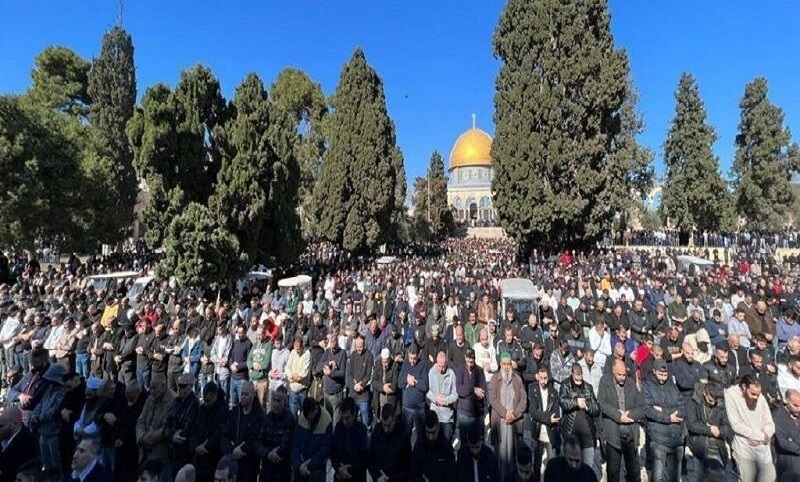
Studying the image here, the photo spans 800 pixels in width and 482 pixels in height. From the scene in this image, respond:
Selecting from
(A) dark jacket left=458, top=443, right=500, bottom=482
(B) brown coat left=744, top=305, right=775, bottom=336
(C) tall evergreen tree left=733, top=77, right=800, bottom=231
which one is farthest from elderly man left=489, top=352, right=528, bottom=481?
(C) tall evergreen tree left=733, top=77, right=800, bottom=231

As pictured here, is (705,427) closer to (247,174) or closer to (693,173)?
(247,174)

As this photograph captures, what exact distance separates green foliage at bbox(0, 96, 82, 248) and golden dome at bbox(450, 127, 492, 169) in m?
58.7

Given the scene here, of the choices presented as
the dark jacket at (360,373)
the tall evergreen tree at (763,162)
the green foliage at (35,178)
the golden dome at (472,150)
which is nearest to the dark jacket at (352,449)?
the dark jacket at (360,373)

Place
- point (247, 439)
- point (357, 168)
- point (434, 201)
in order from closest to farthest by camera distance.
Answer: point (247, 439) → point (357, 168) → point (434, 201)

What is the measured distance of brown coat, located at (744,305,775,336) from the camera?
8.33 metres

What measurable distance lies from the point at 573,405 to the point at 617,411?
40 centimetres

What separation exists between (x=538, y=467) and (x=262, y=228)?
1384 cm

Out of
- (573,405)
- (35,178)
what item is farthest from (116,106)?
(573,405)

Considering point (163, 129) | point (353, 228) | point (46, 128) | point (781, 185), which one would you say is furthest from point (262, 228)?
point (781, 185)

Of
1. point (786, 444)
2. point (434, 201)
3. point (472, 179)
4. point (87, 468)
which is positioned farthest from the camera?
point (472, 179)

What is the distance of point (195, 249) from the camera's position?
1326 cm

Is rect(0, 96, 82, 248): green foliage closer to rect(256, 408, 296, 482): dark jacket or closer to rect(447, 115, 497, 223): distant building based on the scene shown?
rect(256, 408, 296, 482): dark jacket

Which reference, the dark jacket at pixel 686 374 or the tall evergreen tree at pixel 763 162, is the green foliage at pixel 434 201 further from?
the dark jacket at pixel 686 374

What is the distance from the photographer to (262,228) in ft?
55.7
